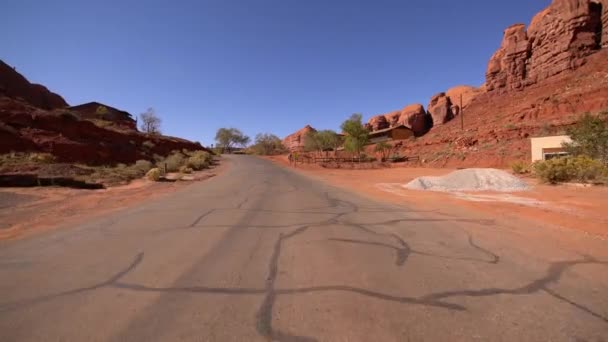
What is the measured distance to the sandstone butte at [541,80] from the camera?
3241 cm

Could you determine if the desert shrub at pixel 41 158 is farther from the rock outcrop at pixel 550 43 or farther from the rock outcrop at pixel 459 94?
the rock outcrop at pixel 459 94

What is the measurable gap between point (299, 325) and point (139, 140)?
4252 cm

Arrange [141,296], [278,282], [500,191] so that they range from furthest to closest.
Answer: [500,191]
[278,282]
[141,296]

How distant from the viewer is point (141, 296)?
3.06 meters

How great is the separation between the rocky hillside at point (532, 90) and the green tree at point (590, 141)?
9346mm

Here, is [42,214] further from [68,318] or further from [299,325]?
[299,325]

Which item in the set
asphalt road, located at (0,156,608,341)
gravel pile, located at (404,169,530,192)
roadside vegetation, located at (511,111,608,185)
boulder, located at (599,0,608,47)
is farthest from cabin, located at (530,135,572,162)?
boulder, located at (599,0,608,47)

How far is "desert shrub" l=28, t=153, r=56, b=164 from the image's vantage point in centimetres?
1856

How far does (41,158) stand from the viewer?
18.7 m

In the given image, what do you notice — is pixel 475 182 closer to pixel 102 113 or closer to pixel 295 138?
pixel 102 113

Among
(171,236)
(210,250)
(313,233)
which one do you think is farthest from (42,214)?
(313,233)

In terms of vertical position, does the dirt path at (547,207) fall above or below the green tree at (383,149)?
below

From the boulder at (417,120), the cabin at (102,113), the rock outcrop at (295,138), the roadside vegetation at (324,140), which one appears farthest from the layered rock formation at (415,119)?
the cabin at (102,113)

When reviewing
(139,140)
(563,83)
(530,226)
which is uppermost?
(563,83)
